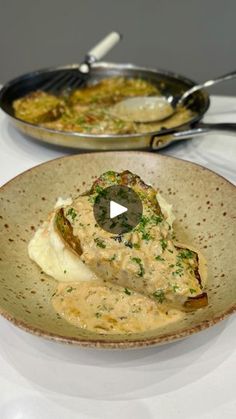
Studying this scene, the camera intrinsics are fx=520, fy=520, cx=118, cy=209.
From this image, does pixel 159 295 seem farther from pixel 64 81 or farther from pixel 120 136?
pixel 64 81

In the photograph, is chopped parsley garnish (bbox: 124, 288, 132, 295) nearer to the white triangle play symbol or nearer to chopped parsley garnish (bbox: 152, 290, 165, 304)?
chopped parsley garnish (bbox: 152, 290, 165, 304)

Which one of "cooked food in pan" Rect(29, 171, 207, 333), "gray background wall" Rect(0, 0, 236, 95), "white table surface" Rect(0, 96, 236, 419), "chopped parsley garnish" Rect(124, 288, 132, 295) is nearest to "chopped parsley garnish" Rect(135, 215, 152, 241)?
"cooked food in pan" Rect(29, 171, 207, 333)

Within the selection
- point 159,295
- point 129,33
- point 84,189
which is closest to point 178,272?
point 159,295

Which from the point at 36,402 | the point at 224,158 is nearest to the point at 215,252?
the point at 36,402

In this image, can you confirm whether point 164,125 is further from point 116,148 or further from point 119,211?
point 119,211

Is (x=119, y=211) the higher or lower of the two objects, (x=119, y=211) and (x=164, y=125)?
the higher

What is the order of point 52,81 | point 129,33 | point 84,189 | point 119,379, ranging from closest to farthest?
1. point 119,379
2. point 84,189
3. point 52,81
4. point 129,33

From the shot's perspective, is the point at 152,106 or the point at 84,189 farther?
the point at 152,106
